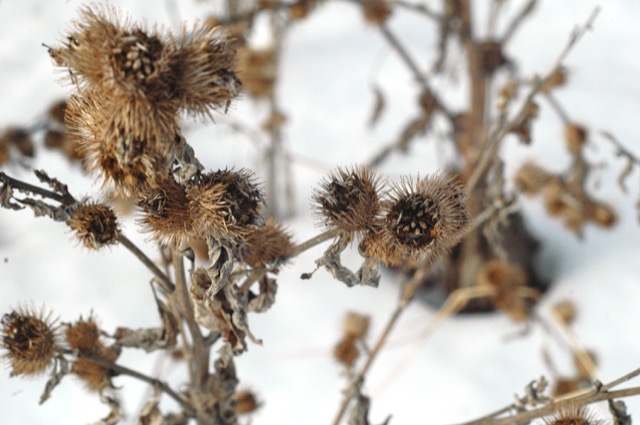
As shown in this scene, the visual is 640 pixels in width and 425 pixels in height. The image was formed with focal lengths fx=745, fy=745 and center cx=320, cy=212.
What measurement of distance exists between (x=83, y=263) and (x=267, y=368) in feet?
1.11

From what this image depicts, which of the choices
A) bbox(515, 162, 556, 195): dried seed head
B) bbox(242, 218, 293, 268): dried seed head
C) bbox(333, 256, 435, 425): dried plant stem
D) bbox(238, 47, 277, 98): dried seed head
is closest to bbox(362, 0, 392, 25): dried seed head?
bbox(238, 47, 277, 98): dried seed head

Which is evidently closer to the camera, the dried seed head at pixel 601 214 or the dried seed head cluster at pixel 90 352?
the dried seed head cluster at pixel 90 352

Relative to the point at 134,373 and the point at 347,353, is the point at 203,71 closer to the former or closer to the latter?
the point at 134,373

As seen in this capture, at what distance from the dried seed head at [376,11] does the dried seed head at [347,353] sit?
57 cm

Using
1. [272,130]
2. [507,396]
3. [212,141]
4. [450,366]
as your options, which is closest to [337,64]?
[212,141]

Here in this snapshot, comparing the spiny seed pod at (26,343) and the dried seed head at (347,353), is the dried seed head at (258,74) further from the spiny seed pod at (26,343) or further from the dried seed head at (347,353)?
the spiny seed pod at (26,343)

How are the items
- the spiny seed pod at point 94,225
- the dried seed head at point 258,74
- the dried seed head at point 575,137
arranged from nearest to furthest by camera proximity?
the spiny seed pod at point 94,225, the dried seed head at point 575,137, the dried seed head at point 258,74

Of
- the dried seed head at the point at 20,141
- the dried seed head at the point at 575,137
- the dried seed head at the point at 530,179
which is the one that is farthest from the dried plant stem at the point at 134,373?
the dried seed head at the point at 575,137

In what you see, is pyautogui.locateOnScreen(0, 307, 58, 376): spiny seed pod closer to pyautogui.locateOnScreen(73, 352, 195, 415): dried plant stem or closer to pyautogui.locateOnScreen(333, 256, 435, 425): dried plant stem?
pyautogui.locateOnScreen(73, 352, 195, 415): dried plant stem

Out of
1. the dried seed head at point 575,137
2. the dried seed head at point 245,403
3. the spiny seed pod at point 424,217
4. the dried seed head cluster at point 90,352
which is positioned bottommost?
the spiny seed pod at point 424,217

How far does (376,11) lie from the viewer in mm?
1117

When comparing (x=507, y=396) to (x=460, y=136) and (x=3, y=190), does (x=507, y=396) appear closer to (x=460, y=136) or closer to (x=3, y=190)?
(x=460, y=136)

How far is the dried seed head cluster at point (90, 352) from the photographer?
52 centimetres

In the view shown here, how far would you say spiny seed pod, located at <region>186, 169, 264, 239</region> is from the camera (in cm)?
38
